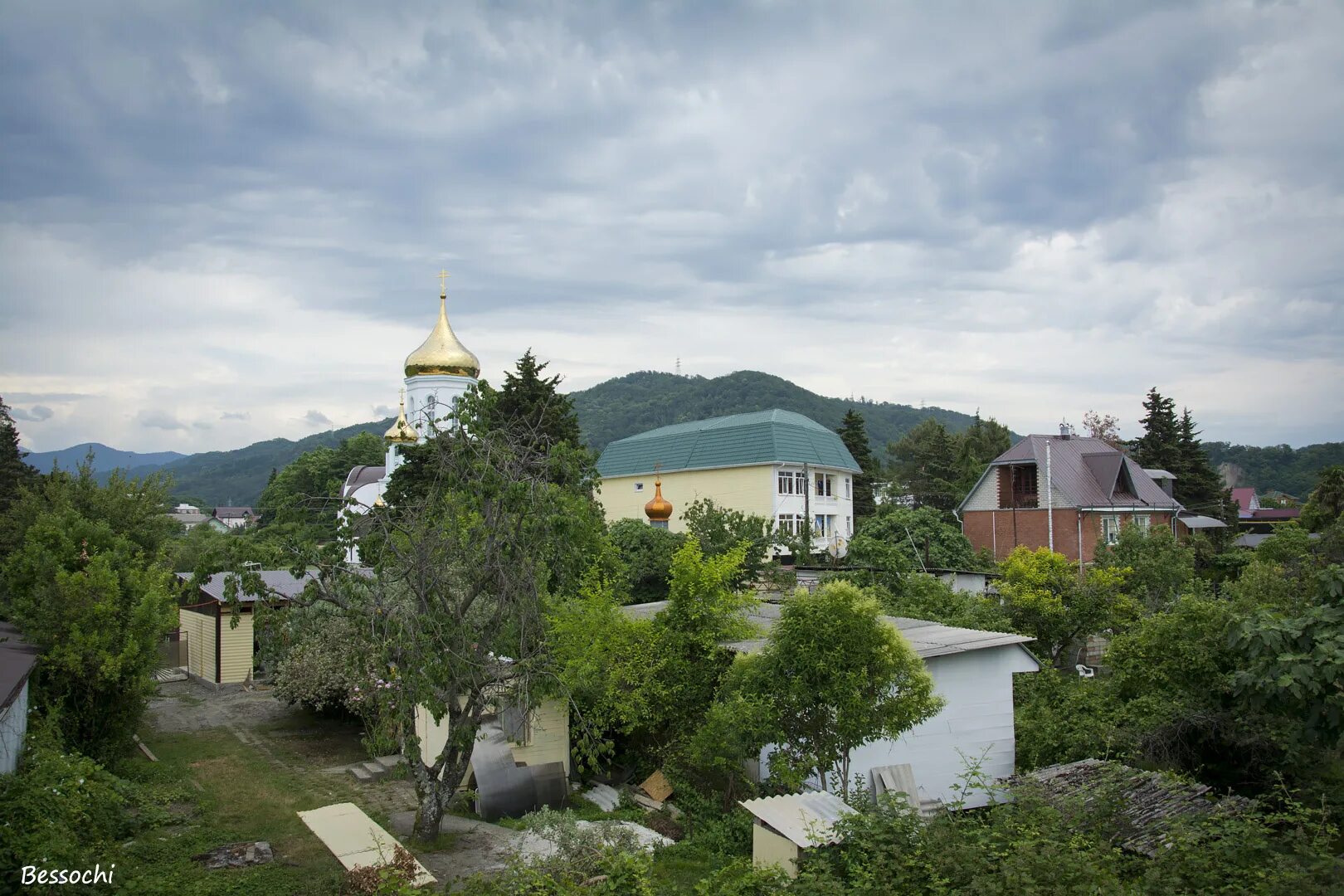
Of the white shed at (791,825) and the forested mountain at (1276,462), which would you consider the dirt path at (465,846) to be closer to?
the white shed at (791,825)

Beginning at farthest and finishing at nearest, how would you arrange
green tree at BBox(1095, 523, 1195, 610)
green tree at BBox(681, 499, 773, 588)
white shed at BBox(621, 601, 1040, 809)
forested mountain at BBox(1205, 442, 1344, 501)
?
forested mountain at BBox(1205, 442, 1344, 501), green tree at BBox(1095, 523, 1195, 610), green tree at BBox(681, 499, 773, 588), white shed at BBox(621, 601, 1040, 809)

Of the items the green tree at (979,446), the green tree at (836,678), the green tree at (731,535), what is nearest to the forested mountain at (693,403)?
the green tree at (979,446)

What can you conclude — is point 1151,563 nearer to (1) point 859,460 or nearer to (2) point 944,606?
(2) point 944,606

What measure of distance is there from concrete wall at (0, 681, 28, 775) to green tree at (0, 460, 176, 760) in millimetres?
1009

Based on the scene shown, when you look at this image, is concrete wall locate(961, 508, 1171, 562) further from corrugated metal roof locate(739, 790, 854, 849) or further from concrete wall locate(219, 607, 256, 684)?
corrugated metal roof locate(739, 790, 854, 849)

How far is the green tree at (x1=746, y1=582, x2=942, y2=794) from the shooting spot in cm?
1030

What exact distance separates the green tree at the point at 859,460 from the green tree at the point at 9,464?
3450 cm

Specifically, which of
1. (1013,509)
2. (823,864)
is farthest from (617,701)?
(1013,509)

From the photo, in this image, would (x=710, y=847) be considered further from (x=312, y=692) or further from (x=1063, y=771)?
(x=312, y=692)

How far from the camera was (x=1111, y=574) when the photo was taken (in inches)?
747

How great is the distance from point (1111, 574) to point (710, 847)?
12200 millimetres

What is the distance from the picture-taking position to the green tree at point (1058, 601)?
18.7 m

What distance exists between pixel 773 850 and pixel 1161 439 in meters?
44.4

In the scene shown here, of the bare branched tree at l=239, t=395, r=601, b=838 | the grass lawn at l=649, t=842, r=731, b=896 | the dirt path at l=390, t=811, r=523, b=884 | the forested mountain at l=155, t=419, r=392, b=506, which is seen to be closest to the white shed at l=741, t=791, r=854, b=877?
the grass lawn at l=649, t=842, r=731, b=896
